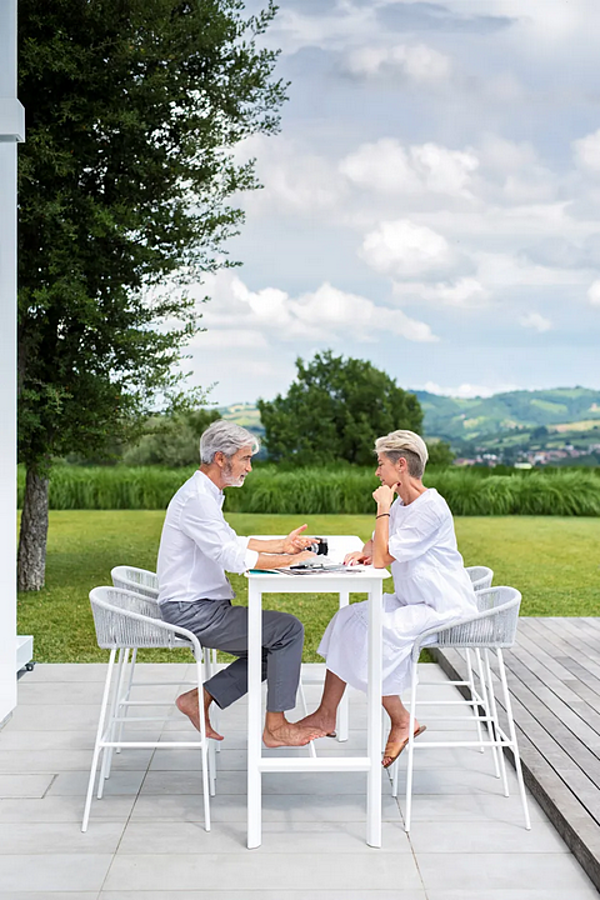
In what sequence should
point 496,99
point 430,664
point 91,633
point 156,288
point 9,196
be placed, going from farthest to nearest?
point 496,99 → point 156,288 → point 91,633 → point 430,664 → point 9,196

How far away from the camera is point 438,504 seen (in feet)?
11.5

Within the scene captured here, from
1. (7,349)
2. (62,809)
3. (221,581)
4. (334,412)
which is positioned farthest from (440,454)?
(62,809)

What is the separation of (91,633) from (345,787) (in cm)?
354

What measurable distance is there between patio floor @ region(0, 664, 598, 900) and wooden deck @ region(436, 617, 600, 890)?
0.09 meters

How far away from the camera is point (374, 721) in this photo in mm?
3125

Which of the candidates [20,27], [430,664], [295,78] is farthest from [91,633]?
[295,78]

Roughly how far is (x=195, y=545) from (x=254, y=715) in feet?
2.18

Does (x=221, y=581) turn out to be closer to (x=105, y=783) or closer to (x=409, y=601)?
(x=409, y=601)

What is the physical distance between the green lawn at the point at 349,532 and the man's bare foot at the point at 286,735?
4.08 meters

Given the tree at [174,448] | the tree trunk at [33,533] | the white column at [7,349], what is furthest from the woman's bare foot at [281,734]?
the tree at [174,448]

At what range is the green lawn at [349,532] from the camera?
8.07 metres

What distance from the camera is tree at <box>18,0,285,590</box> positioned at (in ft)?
22.4

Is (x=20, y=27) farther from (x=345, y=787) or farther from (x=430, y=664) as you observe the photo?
(x=345, y=787)

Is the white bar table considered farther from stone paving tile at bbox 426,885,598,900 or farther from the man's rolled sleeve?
stone paving tile at bbox 426,885,598,900
